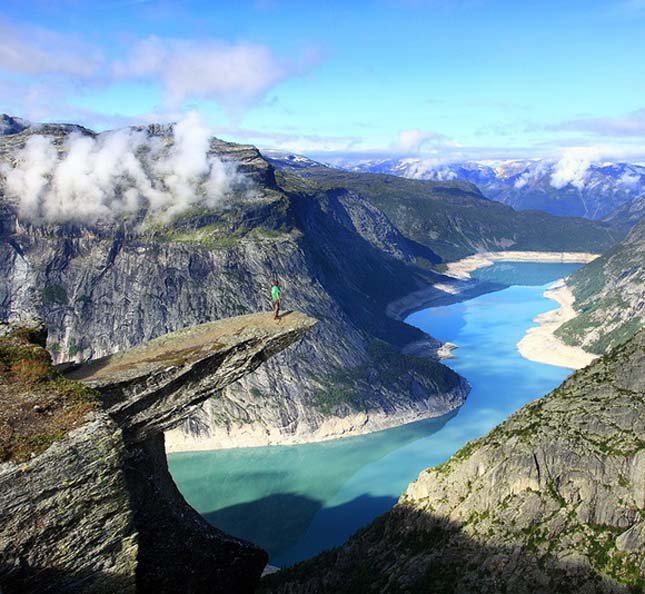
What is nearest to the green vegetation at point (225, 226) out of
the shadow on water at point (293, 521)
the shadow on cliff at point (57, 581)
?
the shadow on water at point (293, 521)

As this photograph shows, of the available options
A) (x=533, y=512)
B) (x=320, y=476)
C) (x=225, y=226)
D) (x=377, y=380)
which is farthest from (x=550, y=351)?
(x=533, y=512)

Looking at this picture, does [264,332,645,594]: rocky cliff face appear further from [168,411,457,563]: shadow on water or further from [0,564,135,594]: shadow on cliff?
[168,411,457,563]: shadow on water

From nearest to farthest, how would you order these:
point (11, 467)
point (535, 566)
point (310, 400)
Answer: point (11, 467) → point (535, 566) → point (310, 400)

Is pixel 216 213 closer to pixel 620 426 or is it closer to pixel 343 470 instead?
pixel 343 470

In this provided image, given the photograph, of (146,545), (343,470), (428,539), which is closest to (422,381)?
(343,470)

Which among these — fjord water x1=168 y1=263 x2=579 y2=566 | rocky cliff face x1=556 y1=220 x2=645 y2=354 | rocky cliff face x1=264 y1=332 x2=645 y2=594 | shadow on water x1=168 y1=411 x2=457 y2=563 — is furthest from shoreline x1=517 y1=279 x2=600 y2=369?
rocky cliff face x1=264 y1=332 x2=645 y2=594

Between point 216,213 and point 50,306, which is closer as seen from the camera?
point 50,306
